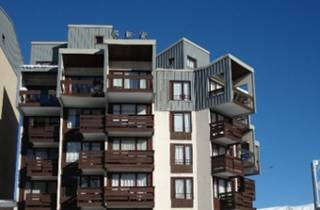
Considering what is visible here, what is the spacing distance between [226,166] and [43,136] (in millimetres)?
17854

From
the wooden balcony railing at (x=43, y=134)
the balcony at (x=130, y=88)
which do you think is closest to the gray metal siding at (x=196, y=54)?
the balcony at (x=130, y=88)

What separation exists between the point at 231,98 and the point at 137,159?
1065 cm

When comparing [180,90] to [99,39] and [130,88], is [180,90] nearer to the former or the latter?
[130,88]

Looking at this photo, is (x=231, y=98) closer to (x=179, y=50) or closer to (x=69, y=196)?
(x=179, y=50)

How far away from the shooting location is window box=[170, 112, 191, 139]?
58.4 m

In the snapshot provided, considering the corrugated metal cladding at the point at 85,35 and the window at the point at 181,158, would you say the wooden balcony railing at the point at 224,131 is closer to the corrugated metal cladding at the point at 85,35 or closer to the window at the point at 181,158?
the window at the point at 181,158

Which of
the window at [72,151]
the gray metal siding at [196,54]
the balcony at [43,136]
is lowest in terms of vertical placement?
the window at [72,151]

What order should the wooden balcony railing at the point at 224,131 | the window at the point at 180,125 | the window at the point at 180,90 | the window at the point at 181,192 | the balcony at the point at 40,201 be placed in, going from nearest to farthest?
the balcony at the point at 40,201 → the window at the point at 181,192 → the wooden balcony railing at the point at 224,131 → the window at the point at 180,125 → the window at the point at 180,90

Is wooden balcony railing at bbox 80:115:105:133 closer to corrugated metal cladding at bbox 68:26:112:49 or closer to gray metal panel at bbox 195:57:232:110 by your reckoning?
gray metal panel at bbox 195:57:232:110

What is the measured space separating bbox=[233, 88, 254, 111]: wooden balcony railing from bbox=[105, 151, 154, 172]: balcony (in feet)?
33.1

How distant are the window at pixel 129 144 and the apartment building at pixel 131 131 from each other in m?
0.10

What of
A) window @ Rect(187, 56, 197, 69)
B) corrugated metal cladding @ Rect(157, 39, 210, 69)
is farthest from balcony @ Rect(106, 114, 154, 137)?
window @ Rect(187, 56, 197, 69)

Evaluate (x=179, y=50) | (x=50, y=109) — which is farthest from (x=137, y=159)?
(x=179, y=50)

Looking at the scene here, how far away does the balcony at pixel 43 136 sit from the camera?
5741cm
